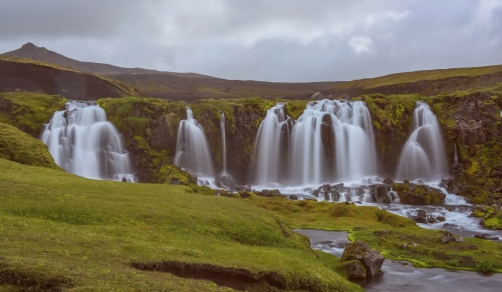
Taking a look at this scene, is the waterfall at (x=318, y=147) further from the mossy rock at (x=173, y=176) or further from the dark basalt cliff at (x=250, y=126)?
the mossy rock at (x=173, y=176)

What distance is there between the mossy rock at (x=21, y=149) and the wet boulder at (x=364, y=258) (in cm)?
2779

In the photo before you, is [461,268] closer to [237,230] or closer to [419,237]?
[419,237]

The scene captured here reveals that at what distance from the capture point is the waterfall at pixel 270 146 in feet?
246

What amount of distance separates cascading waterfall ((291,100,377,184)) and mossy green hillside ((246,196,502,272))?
70.8 ft

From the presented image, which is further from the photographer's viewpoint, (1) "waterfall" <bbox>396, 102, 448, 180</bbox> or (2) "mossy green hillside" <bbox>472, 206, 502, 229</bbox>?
(1) "waterfall" <bbox>396, 102, 448, 180</bbox>

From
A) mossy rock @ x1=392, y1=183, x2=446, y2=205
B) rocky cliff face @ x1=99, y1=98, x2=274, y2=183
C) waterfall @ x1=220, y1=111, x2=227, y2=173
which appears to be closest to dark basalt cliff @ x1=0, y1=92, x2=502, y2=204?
rocky cliff face @ x1=99, y1=98, x2=274, y2=183

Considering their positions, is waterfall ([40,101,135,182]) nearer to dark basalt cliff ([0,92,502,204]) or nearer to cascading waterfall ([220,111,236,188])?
dark basalt cliff ([0,92,502,204])

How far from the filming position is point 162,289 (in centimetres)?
1343

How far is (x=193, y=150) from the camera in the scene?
73375 millimetres

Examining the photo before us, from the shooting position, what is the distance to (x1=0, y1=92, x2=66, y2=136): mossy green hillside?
68.1 meters

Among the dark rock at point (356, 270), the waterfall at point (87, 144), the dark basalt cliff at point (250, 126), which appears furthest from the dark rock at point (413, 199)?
the waterfall at point (87, 144)

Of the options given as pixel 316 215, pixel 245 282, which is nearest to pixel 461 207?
pixel 316 215

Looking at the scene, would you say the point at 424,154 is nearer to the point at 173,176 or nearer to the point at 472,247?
the point at 173,176

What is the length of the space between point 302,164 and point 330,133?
22.6ft
